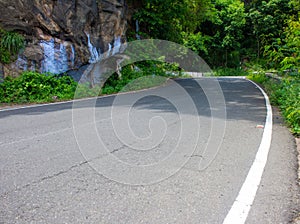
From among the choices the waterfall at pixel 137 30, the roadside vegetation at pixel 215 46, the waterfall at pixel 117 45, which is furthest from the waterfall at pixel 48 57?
the waterfall at pixel 137 30

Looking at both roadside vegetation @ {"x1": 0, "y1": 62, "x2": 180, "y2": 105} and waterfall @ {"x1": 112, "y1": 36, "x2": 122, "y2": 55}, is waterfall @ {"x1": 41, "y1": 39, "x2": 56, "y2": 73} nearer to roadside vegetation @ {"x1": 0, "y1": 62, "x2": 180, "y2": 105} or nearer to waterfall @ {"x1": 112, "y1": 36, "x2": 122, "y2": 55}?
roadside vegetation @ {"x1": 0, "y1": 62, "x2": 180, "y2": 105}

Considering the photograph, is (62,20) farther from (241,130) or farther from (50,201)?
(50,201)

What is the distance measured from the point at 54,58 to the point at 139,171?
11031 millimetres

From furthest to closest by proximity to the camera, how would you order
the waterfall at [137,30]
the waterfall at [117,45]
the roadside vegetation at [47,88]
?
the waterfall at [137,30], the waterfall at [117,45], the roadside vegetation at [47,88]

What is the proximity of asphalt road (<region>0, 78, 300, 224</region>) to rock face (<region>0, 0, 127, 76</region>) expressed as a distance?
7.04 meters

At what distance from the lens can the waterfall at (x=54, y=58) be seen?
12898mm

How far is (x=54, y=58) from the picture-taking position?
13117 mm

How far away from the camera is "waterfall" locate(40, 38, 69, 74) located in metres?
12.9

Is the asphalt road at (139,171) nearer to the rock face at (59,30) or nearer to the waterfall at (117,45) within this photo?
the rock face at (59,30)

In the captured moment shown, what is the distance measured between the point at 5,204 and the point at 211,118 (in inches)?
201

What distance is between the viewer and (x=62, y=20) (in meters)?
13.4

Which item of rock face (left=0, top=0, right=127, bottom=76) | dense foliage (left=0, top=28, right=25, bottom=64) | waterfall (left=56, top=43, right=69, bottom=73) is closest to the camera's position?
dense foliage (left=0, top=28, right=25, bottom=64)

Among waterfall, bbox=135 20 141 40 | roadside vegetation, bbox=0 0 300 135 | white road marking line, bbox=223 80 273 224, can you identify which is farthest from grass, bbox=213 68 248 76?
white road marking line, bbox=223 80 273 224

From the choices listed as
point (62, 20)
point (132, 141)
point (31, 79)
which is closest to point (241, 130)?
point (132, 141)
